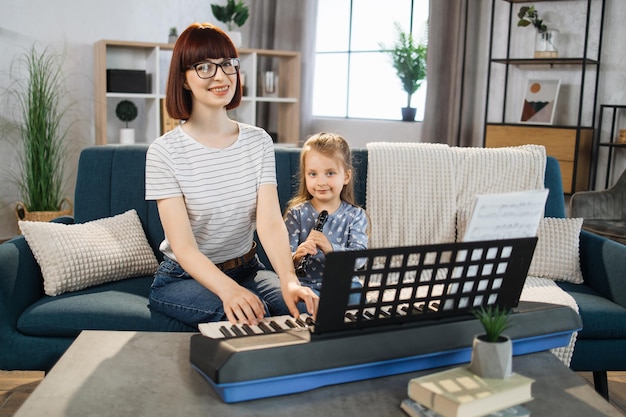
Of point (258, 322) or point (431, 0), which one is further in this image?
point (431, 0)

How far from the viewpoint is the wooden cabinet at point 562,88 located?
4.64 metres

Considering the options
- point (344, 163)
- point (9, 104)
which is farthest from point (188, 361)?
point (9, 104)

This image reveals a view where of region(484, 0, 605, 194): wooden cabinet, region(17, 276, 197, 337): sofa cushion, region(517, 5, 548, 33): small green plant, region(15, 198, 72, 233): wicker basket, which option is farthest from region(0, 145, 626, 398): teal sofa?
region(517, 5, 548, 33): small green plant

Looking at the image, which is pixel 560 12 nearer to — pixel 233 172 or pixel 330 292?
pixel 233 172

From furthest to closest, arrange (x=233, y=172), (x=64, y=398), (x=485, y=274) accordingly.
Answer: (x=233, y=172) < (x=485, y=274) < (x=64, y=398)

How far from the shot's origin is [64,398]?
1188 mm

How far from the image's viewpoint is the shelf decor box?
5059 millimetres

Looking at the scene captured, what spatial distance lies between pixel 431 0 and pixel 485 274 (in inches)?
171

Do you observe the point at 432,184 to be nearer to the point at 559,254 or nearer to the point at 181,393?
the point at 559,254

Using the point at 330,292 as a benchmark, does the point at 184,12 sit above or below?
above

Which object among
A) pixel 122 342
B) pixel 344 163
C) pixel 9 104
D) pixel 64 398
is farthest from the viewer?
pixel 9 104

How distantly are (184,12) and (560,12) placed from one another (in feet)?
9.62

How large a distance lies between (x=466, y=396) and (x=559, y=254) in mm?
1710

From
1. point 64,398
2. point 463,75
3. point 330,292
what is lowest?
point 64,398
